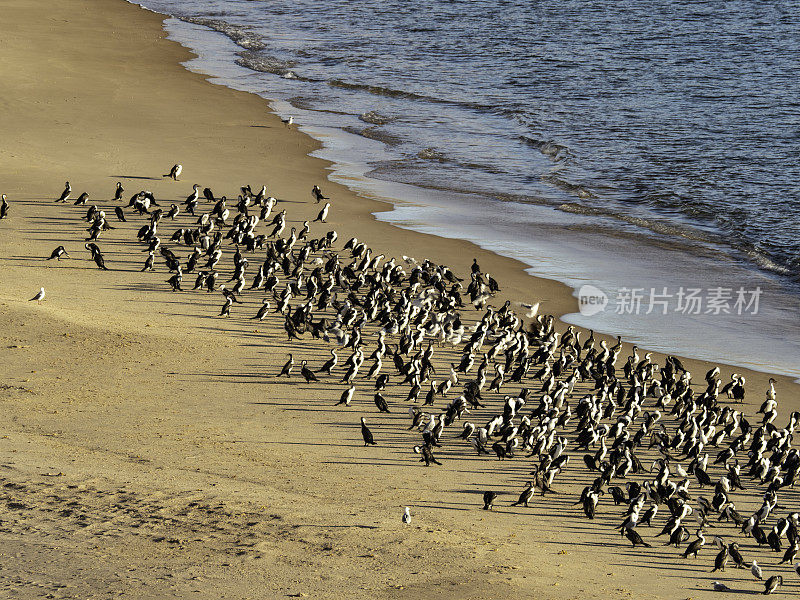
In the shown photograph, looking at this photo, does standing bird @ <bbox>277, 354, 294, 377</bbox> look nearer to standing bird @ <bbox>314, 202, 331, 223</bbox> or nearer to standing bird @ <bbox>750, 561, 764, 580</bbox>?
standing bird @ <bbox>750, 561, 764, 580</bbox>

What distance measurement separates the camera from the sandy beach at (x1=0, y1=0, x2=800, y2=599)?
34.2ft

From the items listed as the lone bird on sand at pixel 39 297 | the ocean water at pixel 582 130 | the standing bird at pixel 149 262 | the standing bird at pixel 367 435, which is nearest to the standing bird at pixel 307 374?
the standing bird at pixel 367 435

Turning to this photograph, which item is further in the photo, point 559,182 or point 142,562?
point 559,182

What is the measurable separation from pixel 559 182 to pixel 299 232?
9.21m

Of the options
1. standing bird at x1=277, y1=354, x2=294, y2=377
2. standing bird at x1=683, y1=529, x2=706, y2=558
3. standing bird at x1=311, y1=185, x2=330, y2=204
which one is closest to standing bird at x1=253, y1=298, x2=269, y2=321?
standing bird at x1=277, y1=354, x2=294, y2=377

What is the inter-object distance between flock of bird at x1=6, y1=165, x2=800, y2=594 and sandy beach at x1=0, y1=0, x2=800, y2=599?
158 mm

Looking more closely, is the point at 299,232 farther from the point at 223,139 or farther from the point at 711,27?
the point at 711,27

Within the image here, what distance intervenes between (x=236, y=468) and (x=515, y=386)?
5.16 m

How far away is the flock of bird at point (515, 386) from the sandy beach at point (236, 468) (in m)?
0.16

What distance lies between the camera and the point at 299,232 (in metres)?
22.5

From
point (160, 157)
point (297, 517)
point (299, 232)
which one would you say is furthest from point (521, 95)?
point (297, 517)

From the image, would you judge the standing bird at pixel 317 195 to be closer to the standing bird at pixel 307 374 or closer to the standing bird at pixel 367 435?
the standing bird at pixel 307 374

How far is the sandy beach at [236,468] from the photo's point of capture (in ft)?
34.2

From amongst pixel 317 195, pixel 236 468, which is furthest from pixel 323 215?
pixel 236 468
